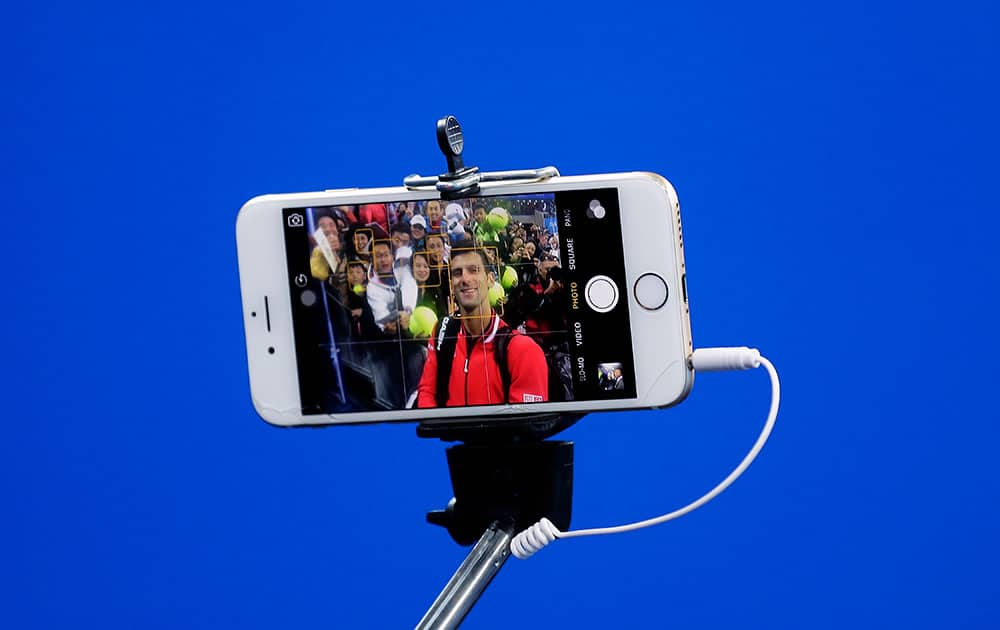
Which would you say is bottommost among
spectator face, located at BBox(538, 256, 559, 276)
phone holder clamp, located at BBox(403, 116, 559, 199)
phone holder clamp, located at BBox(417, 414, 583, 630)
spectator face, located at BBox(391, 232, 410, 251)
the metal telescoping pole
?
the metal telescoping pole

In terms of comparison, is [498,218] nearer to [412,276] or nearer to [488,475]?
[412,276]

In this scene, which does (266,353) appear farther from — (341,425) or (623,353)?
(623,353)

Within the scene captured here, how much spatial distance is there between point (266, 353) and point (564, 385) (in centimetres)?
24

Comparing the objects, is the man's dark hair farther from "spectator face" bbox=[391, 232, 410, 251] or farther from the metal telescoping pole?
the metal telescoping pole

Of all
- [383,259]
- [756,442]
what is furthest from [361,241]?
[756,442]

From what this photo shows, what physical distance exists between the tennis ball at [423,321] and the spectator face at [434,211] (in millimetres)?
67

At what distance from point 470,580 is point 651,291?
0.87ft

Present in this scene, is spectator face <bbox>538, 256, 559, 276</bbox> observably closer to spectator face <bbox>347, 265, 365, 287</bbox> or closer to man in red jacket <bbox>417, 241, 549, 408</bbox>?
man in red jacket <bbox>417, 241, 549, 408</bbox>

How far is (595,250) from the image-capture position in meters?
1.33

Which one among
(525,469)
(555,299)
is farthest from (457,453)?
(555,299)

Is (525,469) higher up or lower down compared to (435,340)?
lower down

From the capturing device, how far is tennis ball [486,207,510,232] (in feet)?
4.36

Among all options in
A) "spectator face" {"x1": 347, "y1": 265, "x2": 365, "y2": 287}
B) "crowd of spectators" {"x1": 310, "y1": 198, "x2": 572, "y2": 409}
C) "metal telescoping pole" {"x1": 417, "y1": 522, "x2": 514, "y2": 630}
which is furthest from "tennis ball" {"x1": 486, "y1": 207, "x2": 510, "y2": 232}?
"metal telescoping pole" {"x1": 417, "y1": 522, "x2": 514, "y2": 630}

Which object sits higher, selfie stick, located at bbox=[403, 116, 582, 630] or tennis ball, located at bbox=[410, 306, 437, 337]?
tennis ball, located at bbox=[410, 306, 437, 337]
